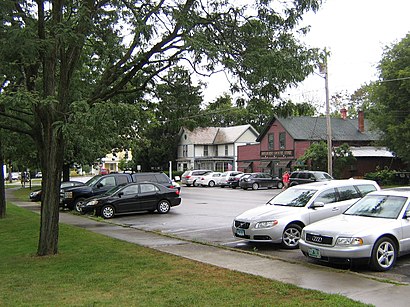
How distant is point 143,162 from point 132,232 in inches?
2275

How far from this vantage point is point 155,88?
12305 millimetres

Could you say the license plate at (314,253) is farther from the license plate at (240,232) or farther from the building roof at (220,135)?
the building roof at (220,135)

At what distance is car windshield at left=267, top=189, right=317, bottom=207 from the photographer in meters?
11.5

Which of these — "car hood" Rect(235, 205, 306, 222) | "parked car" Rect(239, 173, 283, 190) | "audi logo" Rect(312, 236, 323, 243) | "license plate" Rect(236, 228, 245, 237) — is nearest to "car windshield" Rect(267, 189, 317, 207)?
"car hood" Rect(235, 205, 306, 222)

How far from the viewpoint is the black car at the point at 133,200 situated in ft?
63.4

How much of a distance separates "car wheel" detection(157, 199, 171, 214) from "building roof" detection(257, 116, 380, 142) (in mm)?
28501

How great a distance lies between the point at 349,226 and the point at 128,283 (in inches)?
164

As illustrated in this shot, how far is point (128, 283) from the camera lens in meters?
7.61

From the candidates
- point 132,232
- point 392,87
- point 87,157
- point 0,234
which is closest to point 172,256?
point 132,232

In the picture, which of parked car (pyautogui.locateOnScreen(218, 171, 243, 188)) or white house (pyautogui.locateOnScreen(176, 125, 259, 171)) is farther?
white house (pyautogui.locateOnScreen(176, 125, 259, 171))

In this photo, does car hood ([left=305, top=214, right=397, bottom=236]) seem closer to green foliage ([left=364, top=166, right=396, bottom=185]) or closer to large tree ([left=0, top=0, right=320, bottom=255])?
large tree ([left=0, top=0, right=320, bottom=255])

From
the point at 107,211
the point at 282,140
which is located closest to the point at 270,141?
the point at 282,140

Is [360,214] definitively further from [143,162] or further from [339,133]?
[143,162]

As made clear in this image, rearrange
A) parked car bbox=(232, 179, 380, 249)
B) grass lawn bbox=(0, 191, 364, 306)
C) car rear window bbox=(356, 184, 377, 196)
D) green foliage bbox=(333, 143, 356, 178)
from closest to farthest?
1. grass lawn bbox=(0, 191, 364, 306)
2. parked car bbox=(232, 179, 380, 249)
3. car rear window bbox=(356, 184, 377, 196)
4. green foliage bbox=(333, 143, 356, 178)
